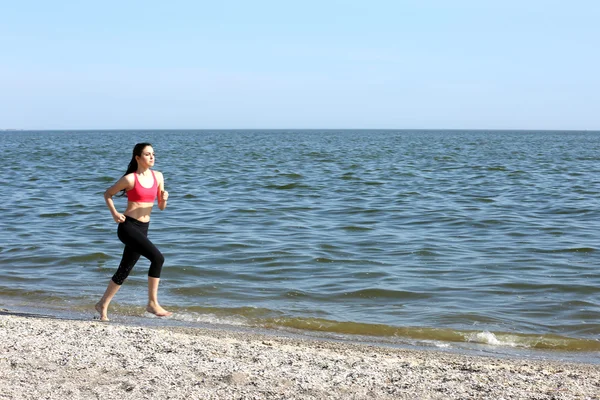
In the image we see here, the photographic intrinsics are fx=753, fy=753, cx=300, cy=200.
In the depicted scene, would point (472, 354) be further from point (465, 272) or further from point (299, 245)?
point (299, 245)

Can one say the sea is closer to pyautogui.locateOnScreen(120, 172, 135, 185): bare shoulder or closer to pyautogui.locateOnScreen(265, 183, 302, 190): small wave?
pyautogui.locateOnScreen(265, 183, 302, 190): small wave

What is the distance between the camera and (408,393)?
480 centimetres

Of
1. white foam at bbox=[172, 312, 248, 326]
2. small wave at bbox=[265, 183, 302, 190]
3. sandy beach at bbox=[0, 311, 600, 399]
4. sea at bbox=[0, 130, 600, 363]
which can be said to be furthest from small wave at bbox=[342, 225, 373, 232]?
small wave at bbox=[265, 183, 302, 190]

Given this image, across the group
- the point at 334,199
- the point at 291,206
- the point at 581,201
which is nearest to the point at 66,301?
the point at 291,206

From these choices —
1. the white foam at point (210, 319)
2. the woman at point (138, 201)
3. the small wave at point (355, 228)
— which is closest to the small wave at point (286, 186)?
the small wave at point (355, 228)

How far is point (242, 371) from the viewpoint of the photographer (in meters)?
5.14

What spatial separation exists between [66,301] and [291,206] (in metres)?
8.82

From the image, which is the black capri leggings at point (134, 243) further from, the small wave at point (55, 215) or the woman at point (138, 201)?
the small wave at point (55, 215)

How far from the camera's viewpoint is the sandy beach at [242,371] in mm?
4746

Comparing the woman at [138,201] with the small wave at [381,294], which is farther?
the small wave at [381,294]

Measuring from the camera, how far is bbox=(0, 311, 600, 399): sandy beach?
4.75 metres

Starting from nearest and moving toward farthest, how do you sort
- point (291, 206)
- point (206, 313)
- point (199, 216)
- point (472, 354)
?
1. point (472, 354)
2. point (206, 313)
3. point (199, 216)
4. point (291, 206)

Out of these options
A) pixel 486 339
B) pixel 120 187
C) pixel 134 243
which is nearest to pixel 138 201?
pixel 120 187

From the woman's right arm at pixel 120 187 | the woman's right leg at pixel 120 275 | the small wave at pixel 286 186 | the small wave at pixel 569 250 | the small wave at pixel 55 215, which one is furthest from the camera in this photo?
the small wave at pixel 286 186
